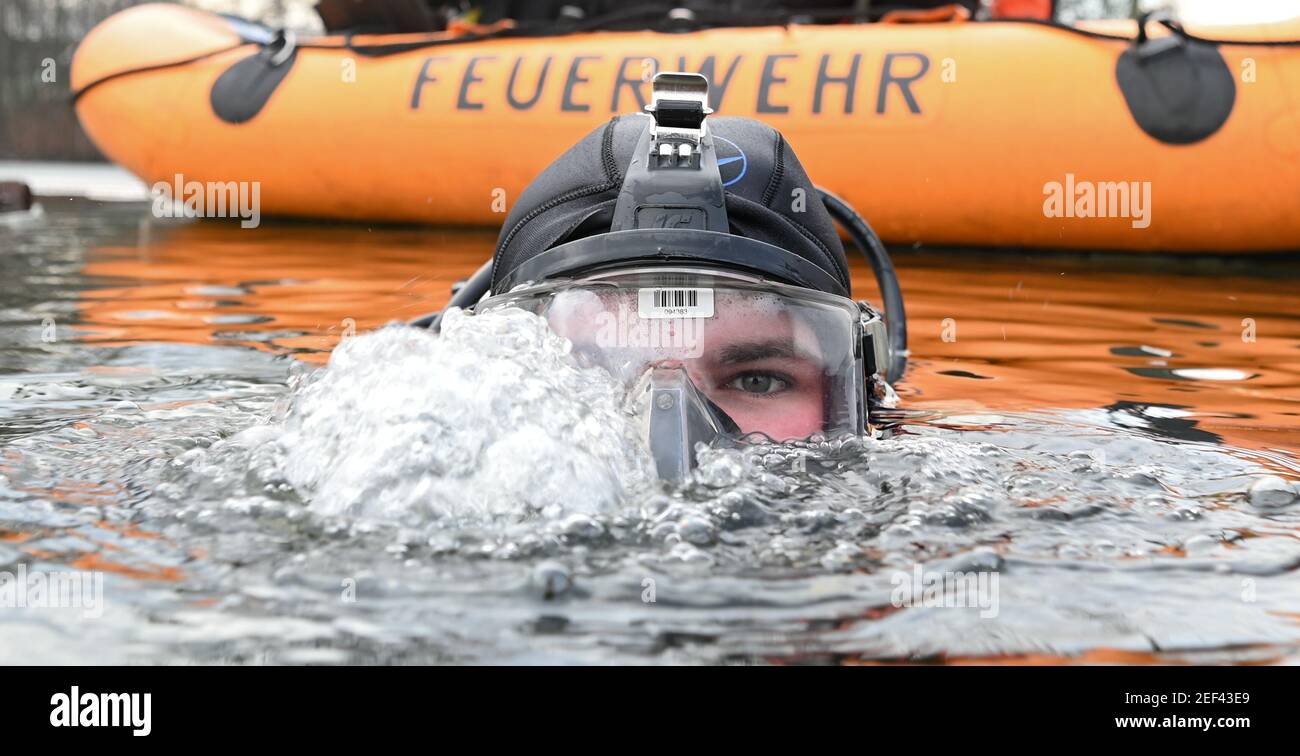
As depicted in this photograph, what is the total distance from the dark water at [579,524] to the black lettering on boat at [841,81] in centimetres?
357

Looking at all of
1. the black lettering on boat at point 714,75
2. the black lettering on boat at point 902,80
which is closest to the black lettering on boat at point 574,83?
the black lettering on boat at point 714,75

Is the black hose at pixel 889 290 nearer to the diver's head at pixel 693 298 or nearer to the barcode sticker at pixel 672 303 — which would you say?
the diver's head at pixel 693 298

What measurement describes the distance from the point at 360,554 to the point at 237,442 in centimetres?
69

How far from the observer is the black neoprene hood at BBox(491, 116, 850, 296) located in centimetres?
251

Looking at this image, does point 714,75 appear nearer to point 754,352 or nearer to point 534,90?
point 534,90

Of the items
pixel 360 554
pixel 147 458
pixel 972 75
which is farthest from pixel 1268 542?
pixel 972 75

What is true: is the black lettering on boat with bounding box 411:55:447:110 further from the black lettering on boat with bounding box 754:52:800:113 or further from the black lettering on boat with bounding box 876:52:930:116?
the black lettering on boat with bounding box 876:52:930:116

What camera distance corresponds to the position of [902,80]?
6602mm

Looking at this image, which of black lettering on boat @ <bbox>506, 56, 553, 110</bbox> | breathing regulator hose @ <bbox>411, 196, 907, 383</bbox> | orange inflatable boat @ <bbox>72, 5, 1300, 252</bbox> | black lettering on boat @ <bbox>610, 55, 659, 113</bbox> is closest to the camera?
breathing regulator hose @ <bbox>411, 196, 907, 383</bbox>

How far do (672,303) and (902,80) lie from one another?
15.6 feet

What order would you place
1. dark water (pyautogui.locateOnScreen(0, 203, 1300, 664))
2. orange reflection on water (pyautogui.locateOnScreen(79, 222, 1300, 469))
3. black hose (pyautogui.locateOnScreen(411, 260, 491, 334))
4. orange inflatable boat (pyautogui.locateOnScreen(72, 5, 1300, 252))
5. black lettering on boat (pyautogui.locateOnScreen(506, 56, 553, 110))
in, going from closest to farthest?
dark water (pyautogui.locateOnScreen(0, 203, 1300, 664)), black hose (pyautogui.locateOnScreen(411, 260, 491, 334)), orange reflection on water (pyautogui.locateOnScreen(79, 222, 1300, 469)), orange inflatable boat (pyautogui.locateOnScreen(72, 5, 1300, 252)), black lettering on boat (pyautogui.locateOnScreen(506, 56, 553, 110))

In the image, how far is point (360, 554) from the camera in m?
1.75

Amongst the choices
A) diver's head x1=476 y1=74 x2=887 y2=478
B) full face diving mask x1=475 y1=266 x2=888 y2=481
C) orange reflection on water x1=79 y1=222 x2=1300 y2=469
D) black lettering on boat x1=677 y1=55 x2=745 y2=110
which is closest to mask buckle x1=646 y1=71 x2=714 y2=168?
diver's head x1=476 y1=74 x2=887 y2=478

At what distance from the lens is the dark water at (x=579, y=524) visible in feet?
5.05
